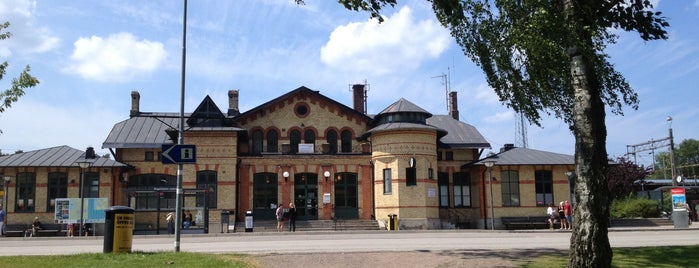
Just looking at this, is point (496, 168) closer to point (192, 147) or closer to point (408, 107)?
point (408, 107)

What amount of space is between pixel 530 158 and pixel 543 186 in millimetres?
1775

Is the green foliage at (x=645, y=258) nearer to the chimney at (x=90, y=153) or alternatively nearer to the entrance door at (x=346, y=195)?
the entrance door at (x=346, y=195)

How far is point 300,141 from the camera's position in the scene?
3566 centimetres

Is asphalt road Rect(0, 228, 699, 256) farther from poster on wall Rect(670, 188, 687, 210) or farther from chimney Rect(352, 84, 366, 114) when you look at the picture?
chimney Rect(352, 84, 366, 114)

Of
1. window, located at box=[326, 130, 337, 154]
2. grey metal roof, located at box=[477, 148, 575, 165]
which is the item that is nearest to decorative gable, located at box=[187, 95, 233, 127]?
window, located at box=[326, 130, 337, 154]

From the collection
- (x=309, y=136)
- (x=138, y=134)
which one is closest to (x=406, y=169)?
(x=309, y=136)

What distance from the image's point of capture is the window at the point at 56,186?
32.8 meters

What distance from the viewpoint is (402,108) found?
34.2 meters

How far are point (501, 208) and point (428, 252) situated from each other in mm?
20577

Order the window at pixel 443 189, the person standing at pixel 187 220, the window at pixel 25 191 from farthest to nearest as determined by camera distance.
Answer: the window at pixel 443 189 < the window at pixel 25 191 < the person standing at pixel 187 220

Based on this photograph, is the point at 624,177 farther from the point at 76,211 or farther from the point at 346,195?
the point at 76,211

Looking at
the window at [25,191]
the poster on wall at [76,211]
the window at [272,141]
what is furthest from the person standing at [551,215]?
the window at [25,191]

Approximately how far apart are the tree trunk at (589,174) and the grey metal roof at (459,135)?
2481cm

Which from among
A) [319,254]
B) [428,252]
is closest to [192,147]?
[319,254]
